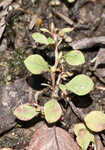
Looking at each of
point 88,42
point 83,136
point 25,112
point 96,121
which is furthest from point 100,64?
point 25,112

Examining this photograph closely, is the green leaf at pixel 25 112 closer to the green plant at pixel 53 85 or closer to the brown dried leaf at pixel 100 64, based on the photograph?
the green plant at pixel 53 85

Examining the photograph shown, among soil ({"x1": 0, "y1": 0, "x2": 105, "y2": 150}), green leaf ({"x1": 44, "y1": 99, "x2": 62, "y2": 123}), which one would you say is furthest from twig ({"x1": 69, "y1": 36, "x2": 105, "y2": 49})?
green leaf ({"x1": 44, "y1": 99, "x2": 62, "y2": 123})

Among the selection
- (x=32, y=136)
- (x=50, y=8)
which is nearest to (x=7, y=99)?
(x=32, y=136)

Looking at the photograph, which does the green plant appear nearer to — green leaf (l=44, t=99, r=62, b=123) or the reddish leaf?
green leaf (l=44, t=99, r=62, b=123)

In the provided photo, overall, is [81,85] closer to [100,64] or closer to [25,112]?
[25,112]

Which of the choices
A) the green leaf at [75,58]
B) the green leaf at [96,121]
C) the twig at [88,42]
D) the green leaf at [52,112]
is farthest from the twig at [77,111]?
the twig at [88,42]

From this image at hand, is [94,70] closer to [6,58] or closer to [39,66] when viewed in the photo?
[39,66]
